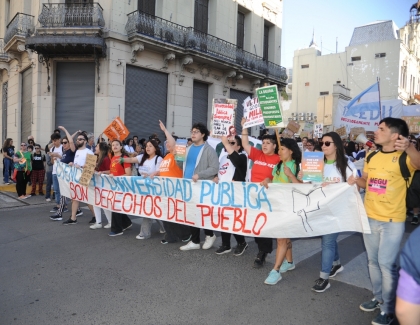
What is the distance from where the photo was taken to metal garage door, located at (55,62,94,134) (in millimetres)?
14844

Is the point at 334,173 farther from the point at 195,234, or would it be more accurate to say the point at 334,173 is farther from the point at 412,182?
the point at 195,234

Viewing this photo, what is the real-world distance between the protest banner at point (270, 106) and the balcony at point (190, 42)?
11.3 metres

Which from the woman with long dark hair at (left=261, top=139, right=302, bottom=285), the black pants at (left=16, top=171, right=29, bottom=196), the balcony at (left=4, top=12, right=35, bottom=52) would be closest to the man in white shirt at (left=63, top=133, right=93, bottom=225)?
the black pants at (left=16, top=171, right=29, bottom=196)

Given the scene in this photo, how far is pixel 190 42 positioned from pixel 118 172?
11261 millimetres

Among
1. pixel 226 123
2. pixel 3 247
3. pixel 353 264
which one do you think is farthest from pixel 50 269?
pixel 353 264

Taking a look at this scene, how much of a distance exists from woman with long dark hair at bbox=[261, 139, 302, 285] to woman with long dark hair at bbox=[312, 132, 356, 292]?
44cm

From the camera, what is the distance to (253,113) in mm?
5031

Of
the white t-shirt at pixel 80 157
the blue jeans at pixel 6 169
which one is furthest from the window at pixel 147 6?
the white t-shirt at pixel 80 157

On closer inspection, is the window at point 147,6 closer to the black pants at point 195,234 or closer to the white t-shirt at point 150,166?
the white t-shirt at point 150,166

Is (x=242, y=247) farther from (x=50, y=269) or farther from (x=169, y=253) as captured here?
(x=50, y=269)

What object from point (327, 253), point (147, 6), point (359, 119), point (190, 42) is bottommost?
point (327, 253)

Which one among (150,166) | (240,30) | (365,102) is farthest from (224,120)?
(240,30)

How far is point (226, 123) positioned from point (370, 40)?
152ft

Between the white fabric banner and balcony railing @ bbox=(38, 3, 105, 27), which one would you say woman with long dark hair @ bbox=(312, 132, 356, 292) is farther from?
balcony railing @ bbox=(38, 3, 105, 27)
